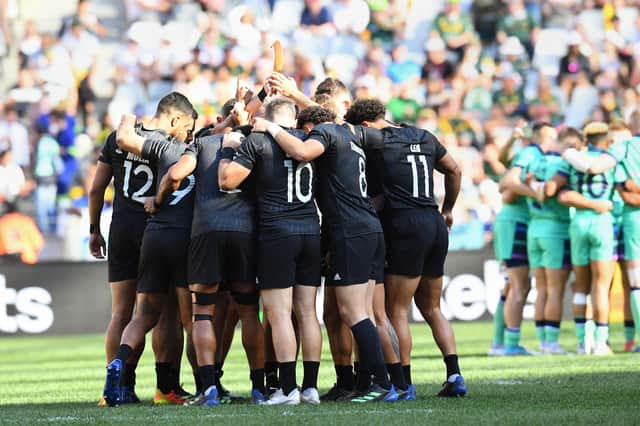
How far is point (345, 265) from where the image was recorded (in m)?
9.53

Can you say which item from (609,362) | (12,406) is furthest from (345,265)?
(609,362)

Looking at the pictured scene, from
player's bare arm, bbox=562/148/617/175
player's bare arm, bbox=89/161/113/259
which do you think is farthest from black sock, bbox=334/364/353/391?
player's bare arm, bbox=562/148/617/175

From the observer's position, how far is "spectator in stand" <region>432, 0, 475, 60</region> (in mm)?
24562

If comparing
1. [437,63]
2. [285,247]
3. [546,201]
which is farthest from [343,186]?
[437,63]

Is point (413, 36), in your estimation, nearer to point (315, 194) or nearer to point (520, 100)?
point (520, 100)

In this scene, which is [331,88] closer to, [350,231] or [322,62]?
[350,231]

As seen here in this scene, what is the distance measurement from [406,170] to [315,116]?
2.90 ft

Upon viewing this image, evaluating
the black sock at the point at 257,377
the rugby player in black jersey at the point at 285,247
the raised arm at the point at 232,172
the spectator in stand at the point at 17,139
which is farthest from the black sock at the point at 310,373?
the spectator in stand at the point at 17,139

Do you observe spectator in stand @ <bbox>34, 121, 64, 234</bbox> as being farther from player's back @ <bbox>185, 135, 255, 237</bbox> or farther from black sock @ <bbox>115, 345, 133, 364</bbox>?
player's back @ <bbox>185, 135, 255, 237</bbox>

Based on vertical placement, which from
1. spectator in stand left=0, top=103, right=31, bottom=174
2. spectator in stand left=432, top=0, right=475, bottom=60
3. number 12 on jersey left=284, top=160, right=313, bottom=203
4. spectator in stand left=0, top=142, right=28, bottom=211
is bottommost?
number 12 on jersey left=284, top=160, right=313, bottom=203

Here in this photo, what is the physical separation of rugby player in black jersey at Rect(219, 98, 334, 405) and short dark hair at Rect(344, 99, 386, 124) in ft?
2.82

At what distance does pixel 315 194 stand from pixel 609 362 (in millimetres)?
4667

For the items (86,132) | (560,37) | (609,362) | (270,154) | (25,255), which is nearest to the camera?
(270,154)

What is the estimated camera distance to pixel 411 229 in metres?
10.0
